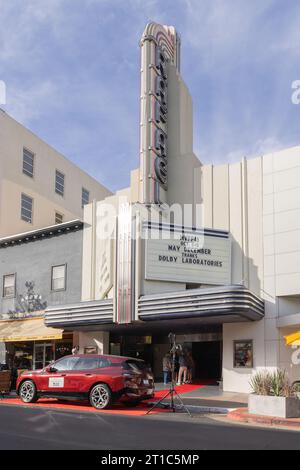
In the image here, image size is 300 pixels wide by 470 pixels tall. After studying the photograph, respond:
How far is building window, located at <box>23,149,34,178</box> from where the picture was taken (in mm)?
33875

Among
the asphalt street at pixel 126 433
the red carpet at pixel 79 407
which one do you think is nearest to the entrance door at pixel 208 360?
the red carpet at pixel 79 407

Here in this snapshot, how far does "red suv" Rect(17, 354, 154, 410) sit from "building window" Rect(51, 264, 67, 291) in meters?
9.14

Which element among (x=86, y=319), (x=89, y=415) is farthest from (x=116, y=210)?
(x=89, y=415)

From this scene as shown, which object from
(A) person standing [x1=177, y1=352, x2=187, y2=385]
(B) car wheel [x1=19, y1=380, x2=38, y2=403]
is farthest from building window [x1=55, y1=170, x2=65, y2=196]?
(B) car wheel [x1=19, y1=380, x2=38, y2=403]

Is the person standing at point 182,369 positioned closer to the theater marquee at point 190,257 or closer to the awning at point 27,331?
the theater marquee at point 190,257

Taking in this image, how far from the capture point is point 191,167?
78.6ft

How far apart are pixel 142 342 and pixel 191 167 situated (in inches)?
318

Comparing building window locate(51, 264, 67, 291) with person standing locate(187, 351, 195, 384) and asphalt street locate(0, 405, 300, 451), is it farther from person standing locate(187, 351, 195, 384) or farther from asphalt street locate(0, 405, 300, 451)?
asphalt street locate(0, 405, 300, 451)

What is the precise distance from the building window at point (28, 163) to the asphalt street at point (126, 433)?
21783 millimetres

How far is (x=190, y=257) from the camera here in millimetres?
22047

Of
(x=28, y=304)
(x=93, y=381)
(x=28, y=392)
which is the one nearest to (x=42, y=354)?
(x=28, y=304)

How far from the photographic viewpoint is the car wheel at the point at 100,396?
50.4 feet

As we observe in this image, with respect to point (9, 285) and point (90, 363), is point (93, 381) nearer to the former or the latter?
point (90, 363)
